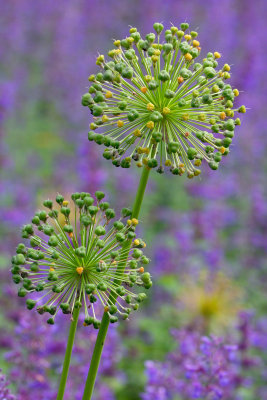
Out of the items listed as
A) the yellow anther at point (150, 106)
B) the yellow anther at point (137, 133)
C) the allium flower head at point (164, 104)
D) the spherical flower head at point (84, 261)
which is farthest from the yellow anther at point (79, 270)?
the yellow anther at point (150, 106)

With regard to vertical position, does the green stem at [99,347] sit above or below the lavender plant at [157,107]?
below

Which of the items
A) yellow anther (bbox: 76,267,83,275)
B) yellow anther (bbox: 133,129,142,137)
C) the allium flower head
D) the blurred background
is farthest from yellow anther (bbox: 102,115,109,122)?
the blurred background

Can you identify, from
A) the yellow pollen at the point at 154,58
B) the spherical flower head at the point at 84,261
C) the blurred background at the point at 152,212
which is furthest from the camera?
the blurred background at the point at 152,212

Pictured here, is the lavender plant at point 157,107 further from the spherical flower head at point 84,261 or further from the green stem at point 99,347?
the spherical flower head at point 84,261

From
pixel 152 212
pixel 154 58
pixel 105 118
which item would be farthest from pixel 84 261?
pixel 152 212

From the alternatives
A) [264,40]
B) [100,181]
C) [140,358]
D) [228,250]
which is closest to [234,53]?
[264,40]

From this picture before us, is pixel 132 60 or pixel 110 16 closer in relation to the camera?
pixel 132 60

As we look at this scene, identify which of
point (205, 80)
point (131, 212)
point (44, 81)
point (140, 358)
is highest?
point (44, 81)

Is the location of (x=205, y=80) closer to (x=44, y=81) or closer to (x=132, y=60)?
(x=132, y=60)

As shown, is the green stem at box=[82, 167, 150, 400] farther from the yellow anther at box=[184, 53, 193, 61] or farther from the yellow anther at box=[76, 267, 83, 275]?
the yellow anther at box=[184, 53, 193, 61]
